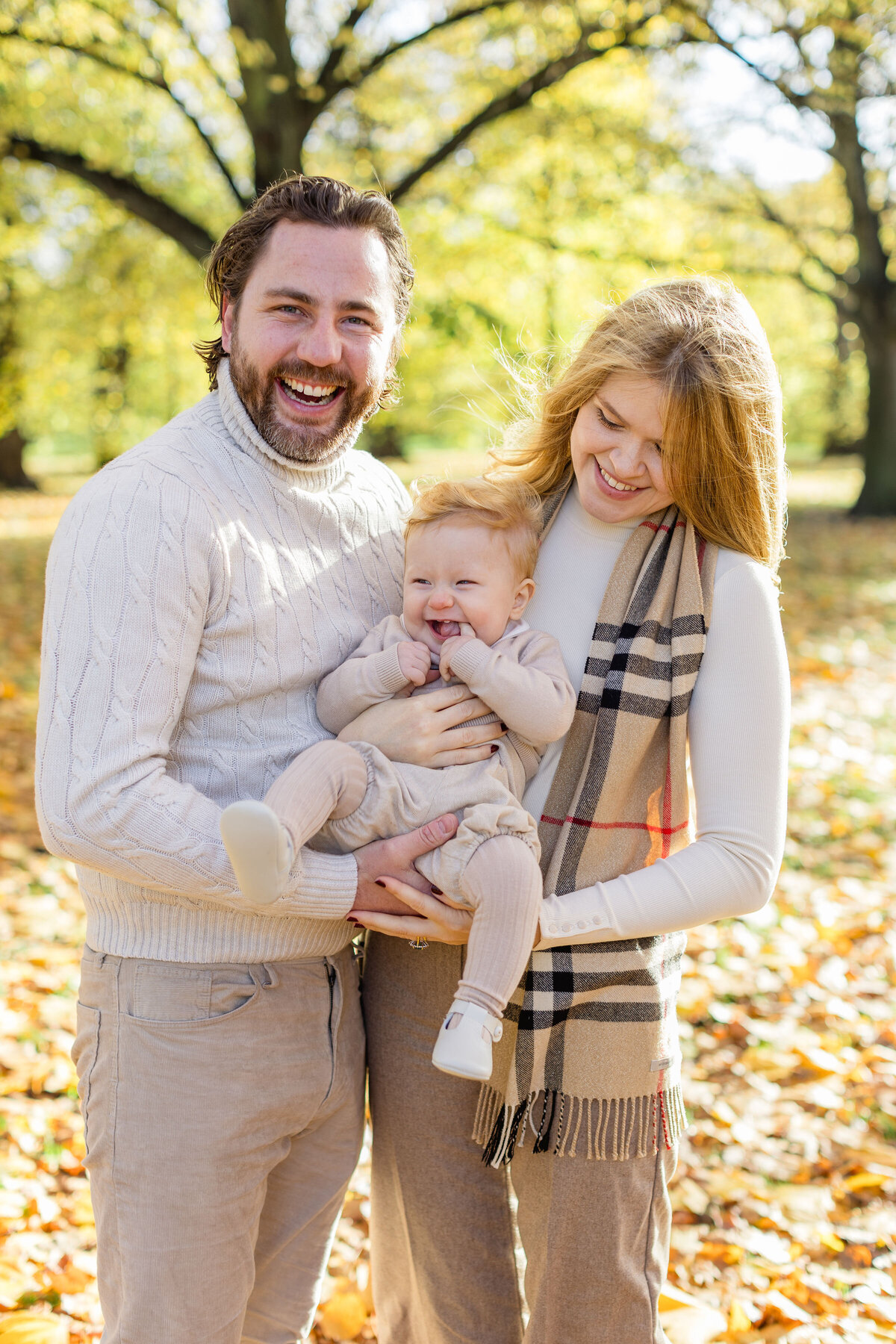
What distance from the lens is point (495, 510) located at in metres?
2.25

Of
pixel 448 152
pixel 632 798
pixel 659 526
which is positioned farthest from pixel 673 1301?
pixel 448 152

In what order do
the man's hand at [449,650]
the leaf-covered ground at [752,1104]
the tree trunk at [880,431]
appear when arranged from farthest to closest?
the tree trunk at [880,431], the leaf-covered ground at [752,1104], the man's hand at [449,650]

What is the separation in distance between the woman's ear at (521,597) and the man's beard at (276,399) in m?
0.51

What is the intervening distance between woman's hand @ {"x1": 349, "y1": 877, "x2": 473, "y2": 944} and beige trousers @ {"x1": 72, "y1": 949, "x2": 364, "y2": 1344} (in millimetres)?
227

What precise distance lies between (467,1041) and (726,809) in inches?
25.5

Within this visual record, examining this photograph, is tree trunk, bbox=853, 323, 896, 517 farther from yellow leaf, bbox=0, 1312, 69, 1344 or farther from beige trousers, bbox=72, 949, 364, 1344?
yellow leaf, bbox=0, 1312, 69, 1344

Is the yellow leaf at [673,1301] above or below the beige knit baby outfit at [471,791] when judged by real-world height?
below

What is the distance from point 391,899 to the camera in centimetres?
206

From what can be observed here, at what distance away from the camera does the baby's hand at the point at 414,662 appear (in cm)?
210

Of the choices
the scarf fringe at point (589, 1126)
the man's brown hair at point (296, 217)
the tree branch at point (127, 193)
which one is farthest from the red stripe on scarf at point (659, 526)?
the tree branch at point (127, 193)

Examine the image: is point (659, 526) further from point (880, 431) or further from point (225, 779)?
point (880, 431)

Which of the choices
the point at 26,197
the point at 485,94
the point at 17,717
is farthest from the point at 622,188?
the point at 17,717

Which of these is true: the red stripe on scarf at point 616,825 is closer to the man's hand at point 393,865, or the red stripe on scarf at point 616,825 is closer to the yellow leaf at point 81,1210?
the man's hand at point 393,865

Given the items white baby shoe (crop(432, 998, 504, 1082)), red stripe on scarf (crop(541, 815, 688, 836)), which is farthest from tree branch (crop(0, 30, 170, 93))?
white baby shoe (crop(432, 998, 504, 1082))
